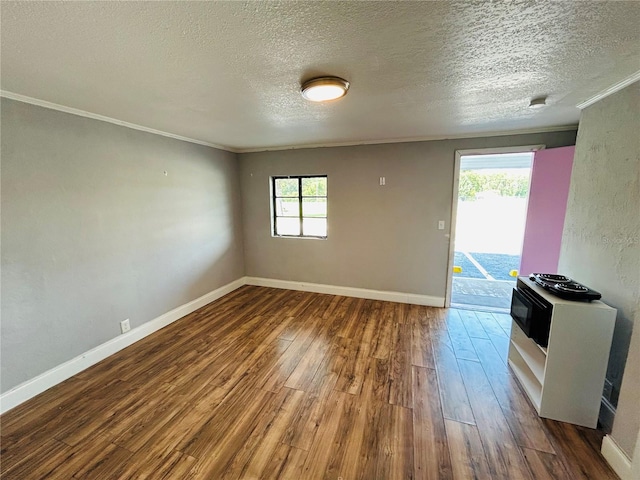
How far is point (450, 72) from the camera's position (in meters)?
1.61

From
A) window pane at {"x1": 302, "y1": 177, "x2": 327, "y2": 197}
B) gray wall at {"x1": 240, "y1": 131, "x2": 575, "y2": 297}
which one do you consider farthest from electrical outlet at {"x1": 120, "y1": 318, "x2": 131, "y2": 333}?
window pane at {"x1": 302, "y1": 177, "x2": 327, "y2": 197}

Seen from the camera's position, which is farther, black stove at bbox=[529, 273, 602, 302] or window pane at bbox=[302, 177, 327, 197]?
window pane at bbox=[302, 177, 327, 197]

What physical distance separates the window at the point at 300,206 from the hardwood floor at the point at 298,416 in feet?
6.09

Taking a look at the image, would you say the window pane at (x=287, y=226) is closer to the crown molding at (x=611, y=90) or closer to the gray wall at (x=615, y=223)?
the gray wall at (x=615, y=223)

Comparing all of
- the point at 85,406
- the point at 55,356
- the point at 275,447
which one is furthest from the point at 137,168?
the point at 275,447

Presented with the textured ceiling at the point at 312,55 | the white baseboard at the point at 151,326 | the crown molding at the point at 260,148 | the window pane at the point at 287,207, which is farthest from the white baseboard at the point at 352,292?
the textured ceiling at the point at 312,55

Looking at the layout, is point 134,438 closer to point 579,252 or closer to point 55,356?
point 55,356

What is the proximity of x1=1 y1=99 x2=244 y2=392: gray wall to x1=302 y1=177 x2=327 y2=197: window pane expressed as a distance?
1.54 m

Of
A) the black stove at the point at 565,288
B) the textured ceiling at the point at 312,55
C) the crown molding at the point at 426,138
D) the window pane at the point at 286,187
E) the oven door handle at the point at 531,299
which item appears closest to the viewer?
the textured ceiling at the point at 312,55

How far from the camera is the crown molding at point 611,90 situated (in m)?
1.66

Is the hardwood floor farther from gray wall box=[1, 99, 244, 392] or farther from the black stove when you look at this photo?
the black stove

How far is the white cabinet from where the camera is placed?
1687 millimetres

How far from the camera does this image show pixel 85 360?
8.05 feet

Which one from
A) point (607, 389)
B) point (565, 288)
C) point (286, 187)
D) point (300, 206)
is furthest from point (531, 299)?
point (286, 187)
